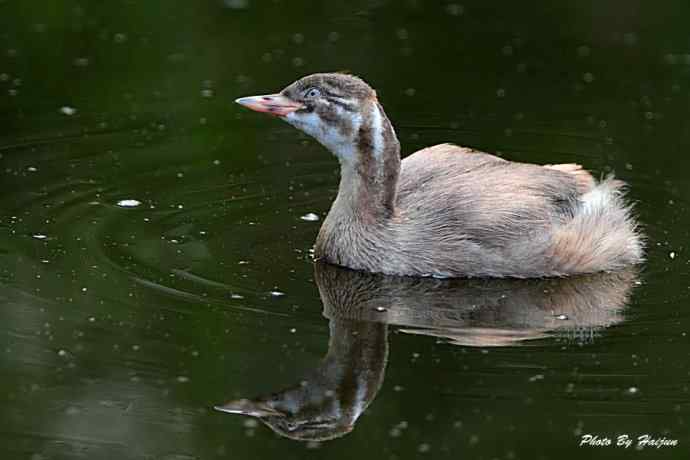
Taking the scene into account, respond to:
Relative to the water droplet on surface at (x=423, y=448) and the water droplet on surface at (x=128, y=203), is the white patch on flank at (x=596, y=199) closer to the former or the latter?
the water droplet on surface at (x=128, y=203)

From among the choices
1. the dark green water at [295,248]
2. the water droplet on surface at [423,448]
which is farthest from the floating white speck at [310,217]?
the water droplet on surface at [423,448]

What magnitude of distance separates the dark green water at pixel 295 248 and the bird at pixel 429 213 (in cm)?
17

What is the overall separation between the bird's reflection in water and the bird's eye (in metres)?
0.98

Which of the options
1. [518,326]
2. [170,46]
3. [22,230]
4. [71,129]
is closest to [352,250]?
[518,326]

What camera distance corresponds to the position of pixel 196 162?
431 inches

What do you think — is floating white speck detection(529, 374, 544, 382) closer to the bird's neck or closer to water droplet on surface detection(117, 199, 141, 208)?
the bird's neck

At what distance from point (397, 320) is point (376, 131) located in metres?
1.28

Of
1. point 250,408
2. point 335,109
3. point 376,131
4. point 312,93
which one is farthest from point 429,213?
point 250,408

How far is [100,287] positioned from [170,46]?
4711 mm

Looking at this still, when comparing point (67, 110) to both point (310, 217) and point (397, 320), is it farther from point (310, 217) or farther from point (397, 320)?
point (397, 320)

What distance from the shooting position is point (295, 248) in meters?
9.60

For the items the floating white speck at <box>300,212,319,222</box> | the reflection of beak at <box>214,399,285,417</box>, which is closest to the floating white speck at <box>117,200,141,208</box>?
the floating white speck at <box>300,212,319,222</box>

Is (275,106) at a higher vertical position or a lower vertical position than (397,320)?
higher

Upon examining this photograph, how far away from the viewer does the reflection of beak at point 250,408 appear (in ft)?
24.2
